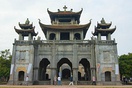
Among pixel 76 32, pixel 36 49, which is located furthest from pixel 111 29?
pixel 36 49

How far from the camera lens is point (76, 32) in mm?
30766

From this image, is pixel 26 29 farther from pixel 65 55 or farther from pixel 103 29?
pixel 103 29

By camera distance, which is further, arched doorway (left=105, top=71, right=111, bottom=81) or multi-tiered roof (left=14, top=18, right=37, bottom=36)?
multi-tiered roof (left=14, top=18, right=37, bottom=36)

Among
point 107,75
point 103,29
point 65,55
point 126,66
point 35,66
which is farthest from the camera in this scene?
point 126,66

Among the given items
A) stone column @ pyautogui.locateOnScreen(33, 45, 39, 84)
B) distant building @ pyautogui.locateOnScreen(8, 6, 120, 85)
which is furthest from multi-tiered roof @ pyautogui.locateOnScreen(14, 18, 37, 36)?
stone column @ pyautogui.locateOnScreen(33, 45, 39, 84)

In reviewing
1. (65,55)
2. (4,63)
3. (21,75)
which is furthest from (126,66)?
(4,63)

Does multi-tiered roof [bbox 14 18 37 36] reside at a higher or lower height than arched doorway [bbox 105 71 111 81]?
higher

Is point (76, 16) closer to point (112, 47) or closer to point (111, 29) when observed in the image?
point (111, 29)

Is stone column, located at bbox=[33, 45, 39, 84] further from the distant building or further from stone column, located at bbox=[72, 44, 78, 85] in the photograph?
stone column, located at bbox=[72, 44, 78, 85]

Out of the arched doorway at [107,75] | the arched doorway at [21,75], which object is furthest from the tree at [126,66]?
the arched doorway at [21,75]

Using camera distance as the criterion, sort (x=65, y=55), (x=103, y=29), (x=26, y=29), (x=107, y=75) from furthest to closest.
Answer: (x=26, y=29)
(x=103, y=29)
(x=65, y=55)
(x=107, y=75)

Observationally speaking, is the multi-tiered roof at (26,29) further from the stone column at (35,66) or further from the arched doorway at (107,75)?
the arched doorway at (107,75)

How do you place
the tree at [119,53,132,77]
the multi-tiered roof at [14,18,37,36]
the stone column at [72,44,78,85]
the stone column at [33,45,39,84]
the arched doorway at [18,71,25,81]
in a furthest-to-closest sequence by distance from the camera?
the tree at [119,53,132,77] < the multi-tiered roof at [14,18,37,36] < the arched doorway at [18,71,25,81] < the stone column at [33,45,39,84] < the stone column at [72,44,78,85]

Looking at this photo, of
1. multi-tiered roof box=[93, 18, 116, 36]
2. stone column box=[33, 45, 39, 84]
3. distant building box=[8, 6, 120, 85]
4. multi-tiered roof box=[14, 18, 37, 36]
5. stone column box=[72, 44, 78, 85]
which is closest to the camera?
distant building box=[8, 6, 120, 85]
